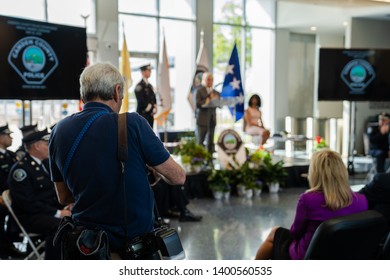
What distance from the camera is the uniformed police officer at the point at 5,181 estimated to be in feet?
10.5

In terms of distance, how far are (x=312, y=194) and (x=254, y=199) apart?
3.40 metres

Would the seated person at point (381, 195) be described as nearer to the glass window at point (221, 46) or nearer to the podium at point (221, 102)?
the podium at point (221, 102)

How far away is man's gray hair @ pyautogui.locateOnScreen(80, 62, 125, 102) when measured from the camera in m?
1.47

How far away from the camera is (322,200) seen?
2150 millimetres

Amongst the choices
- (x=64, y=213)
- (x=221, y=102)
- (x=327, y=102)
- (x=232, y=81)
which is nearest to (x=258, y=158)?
(x=221, y=102)

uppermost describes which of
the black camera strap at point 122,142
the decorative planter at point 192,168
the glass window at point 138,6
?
the glass window at point 138,6

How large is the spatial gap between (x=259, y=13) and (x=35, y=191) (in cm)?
846

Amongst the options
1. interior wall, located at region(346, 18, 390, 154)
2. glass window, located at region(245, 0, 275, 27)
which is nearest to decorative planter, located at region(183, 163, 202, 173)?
interior wall, located at region(346, 18, 390, 154)

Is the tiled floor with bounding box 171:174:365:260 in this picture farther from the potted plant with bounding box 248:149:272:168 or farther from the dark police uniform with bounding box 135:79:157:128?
the dark police uniform with bounding box 135:79:157:128

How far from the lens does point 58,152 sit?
148 centimetres

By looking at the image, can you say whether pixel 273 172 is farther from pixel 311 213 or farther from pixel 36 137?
pixel 311 213

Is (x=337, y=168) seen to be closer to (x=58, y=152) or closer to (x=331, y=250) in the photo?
(x=331, y=250)

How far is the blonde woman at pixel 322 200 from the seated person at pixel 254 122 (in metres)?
5.20

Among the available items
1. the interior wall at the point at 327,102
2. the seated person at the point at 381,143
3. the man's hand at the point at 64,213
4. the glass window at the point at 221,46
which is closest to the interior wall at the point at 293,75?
the interior wall at the point at 327,102
